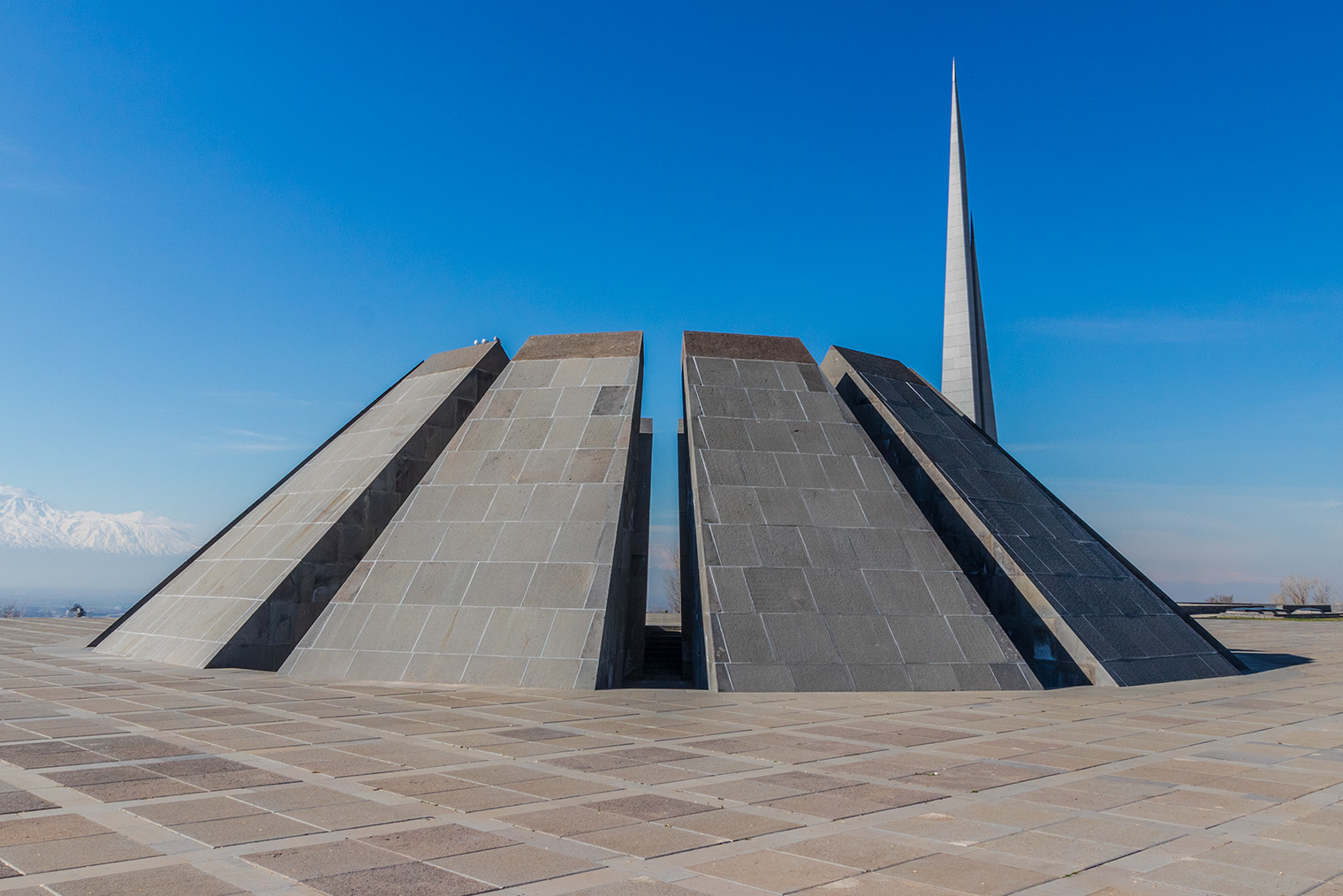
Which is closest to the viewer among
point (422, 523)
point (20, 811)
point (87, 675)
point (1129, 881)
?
point (1129, 881)

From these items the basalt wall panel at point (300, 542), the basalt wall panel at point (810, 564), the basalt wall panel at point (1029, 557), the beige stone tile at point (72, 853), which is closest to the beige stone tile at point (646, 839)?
the beige stone tile at point (72, 853)

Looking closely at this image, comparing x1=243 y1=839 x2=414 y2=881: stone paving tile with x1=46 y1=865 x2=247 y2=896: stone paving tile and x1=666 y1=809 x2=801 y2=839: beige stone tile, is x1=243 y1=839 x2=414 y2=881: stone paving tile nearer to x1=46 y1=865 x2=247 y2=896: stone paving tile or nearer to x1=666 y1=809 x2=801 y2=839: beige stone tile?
x1=46 y1=865 x2=247 y2=896: stone paving tile

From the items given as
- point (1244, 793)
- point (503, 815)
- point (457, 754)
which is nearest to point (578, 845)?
point (503, 815)

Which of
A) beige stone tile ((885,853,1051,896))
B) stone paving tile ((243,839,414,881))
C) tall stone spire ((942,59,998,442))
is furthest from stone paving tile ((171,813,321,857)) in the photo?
tall stone spire ((942,59,998,442))

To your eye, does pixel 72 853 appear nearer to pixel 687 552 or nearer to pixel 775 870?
pixel 775 870

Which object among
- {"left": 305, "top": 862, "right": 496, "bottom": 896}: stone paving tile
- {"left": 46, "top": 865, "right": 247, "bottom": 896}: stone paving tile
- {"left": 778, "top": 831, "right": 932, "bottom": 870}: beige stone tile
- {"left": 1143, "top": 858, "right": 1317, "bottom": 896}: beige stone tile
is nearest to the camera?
{"left": 46, "top": 865, "right": 247, "bottom": 896}: stone paving tile

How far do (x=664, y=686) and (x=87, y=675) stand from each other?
8.26 meters

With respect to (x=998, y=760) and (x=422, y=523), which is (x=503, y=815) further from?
(x=422, y=523)

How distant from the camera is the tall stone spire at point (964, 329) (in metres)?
28.2

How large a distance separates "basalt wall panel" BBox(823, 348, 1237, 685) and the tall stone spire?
8383mm

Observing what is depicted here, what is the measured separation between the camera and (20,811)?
239 inches

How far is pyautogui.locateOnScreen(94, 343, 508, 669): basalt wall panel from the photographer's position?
14985 mm

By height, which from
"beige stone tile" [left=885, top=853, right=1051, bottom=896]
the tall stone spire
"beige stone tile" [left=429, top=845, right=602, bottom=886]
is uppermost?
the tall stone spire

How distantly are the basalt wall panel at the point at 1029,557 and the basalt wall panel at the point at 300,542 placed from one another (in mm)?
8591
